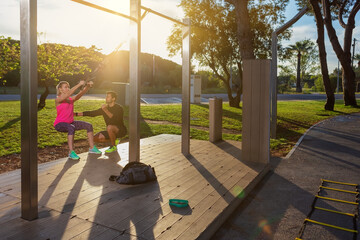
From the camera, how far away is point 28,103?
3061 mm

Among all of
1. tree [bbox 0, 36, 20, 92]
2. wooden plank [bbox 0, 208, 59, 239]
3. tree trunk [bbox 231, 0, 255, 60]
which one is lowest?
wooden plank [bbox 0, 208, 59, 239]

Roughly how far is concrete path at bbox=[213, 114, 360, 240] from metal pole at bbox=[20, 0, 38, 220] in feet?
6.38

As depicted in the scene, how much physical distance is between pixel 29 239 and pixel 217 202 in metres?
2.06

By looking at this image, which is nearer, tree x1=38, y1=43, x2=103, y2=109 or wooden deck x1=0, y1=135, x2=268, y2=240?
wooden deck x1=0, y1=135, x2=268, y2=240

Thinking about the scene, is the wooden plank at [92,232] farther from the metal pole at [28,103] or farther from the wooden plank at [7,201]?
the wooden plank at [7,201]

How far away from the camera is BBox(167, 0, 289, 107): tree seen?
19.2m

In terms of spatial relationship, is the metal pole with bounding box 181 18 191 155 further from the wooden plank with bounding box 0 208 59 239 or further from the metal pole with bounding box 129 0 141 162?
the wooden plank with bounding box 0 208 59 239

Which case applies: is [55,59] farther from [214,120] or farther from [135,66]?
[135,66]

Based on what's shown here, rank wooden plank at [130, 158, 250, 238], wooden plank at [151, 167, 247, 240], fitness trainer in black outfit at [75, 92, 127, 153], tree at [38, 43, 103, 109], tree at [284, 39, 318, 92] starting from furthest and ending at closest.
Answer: tree at [284, 39, 318, 92] < tree at [38, 43, 103, 109] < fitness trainer in black outfit at [75, 92, 127, 153] < wooden plank at [130, 158, 250, 238] < wooden plank at [151, 167, 247, 240]

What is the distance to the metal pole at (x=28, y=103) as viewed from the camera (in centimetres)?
301

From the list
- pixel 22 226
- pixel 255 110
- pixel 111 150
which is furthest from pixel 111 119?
pixel 22 226

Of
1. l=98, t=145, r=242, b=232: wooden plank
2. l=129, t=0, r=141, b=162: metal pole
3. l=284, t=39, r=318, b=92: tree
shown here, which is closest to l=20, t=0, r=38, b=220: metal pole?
l=98, t=145, r=242, b=232: wooden plank

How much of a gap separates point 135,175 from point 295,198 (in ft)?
7.41

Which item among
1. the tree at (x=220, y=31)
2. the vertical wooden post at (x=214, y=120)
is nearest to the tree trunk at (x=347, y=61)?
the tree at (x=220, y=31)
